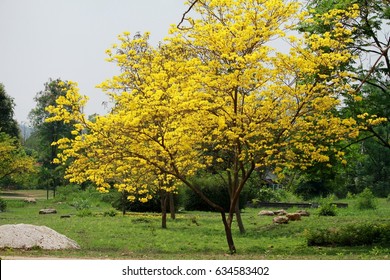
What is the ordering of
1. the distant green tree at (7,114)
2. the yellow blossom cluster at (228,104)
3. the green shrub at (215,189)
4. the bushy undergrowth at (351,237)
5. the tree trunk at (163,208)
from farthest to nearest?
the distant green tree at (7,114) → the green shrub at (215,189) → the tree trunk at (163,208) → the bushy undergrowth at (351,237) → the yellow blossom cluster at (228,104)

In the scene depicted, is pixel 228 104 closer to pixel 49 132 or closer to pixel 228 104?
pixel 228 104

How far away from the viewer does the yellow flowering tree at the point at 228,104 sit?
12039 millimetres

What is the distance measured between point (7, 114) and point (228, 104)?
3271cm

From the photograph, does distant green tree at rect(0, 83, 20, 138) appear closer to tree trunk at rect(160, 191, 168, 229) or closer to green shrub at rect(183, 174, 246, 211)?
green shrub at rect(183, 174, 246, 211)

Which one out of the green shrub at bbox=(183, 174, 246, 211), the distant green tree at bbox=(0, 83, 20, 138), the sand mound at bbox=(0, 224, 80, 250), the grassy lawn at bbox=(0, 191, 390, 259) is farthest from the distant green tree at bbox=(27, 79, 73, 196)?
the sand mound at bbox=(0, 224, 80, 250)

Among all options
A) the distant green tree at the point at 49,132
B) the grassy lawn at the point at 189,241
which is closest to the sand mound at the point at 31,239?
the grassy lawn at the point at 189,241

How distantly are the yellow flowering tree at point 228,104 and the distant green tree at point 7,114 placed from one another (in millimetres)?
30379

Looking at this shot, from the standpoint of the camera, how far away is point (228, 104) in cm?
1317

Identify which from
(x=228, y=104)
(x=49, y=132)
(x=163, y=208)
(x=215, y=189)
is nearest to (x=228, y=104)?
(x=228, y=104)

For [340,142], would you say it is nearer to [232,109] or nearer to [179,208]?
[232,109]

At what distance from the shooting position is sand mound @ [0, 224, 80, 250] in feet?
44.4

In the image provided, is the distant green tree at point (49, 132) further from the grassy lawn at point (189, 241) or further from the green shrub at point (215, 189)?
the grassy lawn at point (189, 241)

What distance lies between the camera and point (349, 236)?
49.4 ft

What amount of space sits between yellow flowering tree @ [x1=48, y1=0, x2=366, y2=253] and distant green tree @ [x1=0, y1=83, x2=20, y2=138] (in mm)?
30379
